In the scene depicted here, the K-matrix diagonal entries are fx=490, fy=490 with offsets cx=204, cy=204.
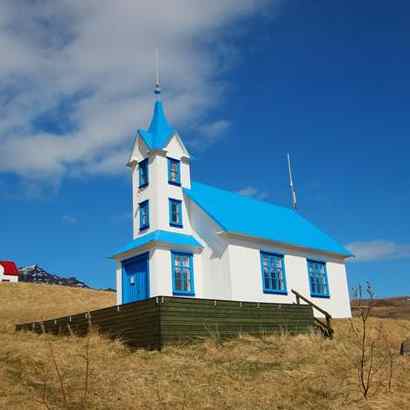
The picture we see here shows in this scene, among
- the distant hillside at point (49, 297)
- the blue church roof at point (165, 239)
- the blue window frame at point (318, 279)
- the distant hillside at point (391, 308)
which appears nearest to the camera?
the blue church roof at point (165, 239)

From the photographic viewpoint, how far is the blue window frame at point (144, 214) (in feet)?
75.9

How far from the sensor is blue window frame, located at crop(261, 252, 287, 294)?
75.7 ft

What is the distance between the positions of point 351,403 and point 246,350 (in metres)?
5.17

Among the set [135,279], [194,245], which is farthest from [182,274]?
[135,279]

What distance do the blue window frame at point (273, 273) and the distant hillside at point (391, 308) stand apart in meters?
6.72

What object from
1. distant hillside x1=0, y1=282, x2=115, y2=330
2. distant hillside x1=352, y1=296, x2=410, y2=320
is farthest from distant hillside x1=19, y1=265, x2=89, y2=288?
distant hillside x1=352, y1=296, x2=410, y2=320

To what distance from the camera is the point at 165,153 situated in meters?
23.6

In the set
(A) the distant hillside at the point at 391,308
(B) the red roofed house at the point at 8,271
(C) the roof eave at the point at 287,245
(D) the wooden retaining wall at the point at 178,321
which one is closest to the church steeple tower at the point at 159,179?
(C) the roof eave at the point at 287,245

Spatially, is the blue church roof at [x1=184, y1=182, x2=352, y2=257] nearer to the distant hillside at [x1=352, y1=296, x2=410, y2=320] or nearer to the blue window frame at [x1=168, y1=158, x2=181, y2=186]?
the blue window frame at [x1=168, y1=158, x2=181, y2=186]

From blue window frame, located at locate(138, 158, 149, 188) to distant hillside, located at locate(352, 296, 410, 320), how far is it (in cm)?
1418

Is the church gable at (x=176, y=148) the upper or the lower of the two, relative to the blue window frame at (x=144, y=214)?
upper

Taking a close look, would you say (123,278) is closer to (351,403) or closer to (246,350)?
(246,350)

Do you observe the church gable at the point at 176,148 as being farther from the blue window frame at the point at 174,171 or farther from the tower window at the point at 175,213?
the tower window at the point at 175,213

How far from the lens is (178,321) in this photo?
1484 cm
